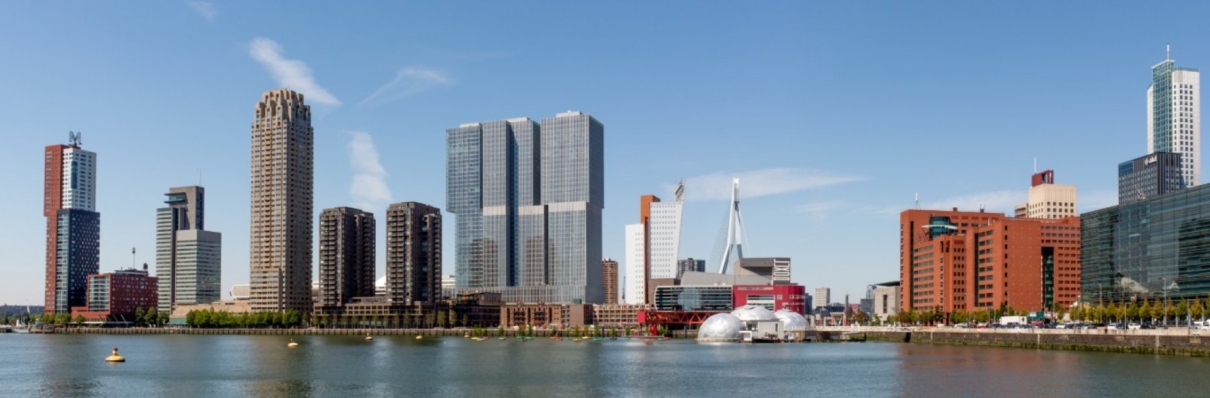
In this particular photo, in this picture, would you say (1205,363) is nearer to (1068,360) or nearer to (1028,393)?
(1068,360)

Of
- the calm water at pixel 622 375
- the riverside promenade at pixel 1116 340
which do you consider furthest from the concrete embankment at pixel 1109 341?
the calm water at pixel 622 375

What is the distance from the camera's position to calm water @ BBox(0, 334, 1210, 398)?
104m

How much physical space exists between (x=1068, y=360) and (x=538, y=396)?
256ft

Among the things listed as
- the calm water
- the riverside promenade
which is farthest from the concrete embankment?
the calm water

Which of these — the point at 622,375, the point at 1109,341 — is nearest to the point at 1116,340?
the point at 1109,341

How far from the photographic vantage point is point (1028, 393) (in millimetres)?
98375

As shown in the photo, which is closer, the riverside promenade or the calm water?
the calm water

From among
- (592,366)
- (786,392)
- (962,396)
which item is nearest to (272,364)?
(592,366)

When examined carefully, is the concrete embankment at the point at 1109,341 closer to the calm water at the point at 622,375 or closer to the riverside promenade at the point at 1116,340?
the riverside promenade at the point at 1116,340

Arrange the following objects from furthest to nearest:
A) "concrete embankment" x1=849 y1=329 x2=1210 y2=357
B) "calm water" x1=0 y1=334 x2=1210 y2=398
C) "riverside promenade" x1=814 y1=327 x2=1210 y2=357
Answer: "concrete embankment" x1=849 y1=329 x2=1210 y2=357
"riverside promenade" x1=814 y1=327 x2=1210 y2=357
"calm water" x1=0 y1=334 x2=1210 y2=398

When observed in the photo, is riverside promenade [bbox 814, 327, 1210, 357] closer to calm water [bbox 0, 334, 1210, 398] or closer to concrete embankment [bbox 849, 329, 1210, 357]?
concrete embankment [bbox 849, 329, 1210, 357]

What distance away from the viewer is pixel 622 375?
418ft

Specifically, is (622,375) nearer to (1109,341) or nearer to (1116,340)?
(1116,340)

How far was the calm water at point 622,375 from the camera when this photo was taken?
104 metres
